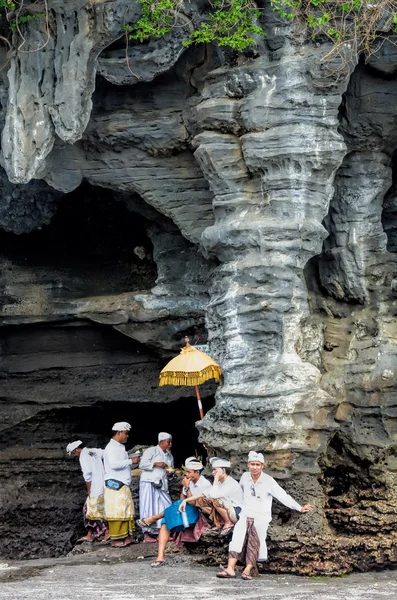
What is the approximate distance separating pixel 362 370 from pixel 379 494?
1486 mm

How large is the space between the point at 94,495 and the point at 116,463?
3.00 ft

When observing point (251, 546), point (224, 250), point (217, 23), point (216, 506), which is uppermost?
point (217, 23)

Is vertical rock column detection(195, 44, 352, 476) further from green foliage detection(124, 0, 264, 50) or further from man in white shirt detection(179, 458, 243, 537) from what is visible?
man in white shirt detection(179, 458, 243, 537)

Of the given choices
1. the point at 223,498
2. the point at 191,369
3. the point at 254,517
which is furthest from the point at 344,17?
the point at 254,517

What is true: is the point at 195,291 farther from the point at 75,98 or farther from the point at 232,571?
the point at 232,571

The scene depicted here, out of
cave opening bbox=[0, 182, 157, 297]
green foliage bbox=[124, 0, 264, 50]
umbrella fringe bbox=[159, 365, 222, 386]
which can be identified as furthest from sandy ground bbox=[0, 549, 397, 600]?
green foliage bbox=[124, 0, 264, 50]

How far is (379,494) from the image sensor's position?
1216cm

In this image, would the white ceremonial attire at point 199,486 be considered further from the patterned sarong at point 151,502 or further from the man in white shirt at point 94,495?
the man in white shirt at point 94,495

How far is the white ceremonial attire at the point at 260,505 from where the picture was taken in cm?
1062

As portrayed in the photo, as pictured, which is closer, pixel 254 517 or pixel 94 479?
pixel 254 517

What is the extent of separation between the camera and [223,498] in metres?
11.1

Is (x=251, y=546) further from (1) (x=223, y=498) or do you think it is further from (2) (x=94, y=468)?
(2) (x=94, y=468)

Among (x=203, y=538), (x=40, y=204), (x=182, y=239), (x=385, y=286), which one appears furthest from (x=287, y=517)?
(x=40, y=204)

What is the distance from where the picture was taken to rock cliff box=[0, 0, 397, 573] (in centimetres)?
1195
